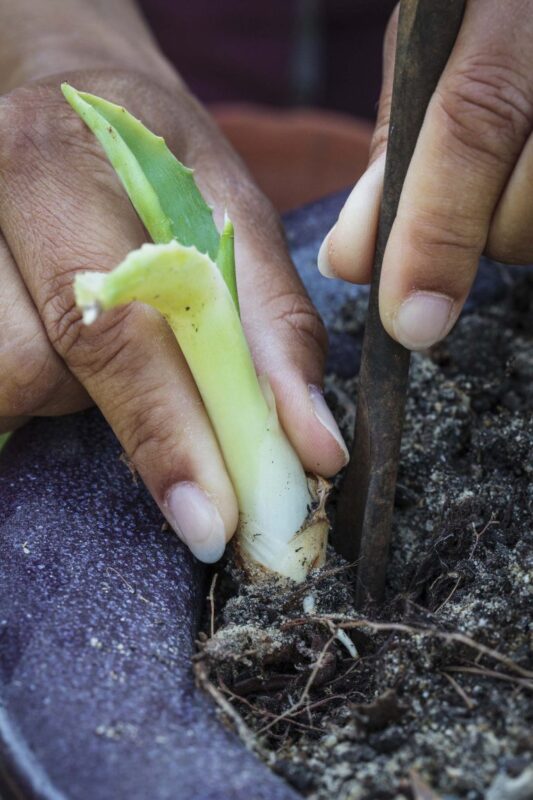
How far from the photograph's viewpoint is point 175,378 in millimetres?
813

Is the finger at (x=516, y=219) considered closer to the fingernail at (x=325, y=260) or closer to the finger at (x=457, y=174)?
the finger at (x=457, y=174)

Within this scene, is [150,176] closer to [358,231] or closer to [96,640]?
[358,231]

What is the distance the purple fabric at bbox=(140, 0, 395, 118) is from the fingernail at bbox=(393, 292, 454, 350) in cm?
159

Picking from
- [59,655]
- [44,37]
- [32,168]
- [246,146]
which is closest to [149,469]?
[59,655]

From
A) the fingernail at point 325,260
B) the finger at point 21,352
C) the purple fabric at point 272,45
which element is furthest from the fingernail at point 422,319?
the purple fabric at point 272,45

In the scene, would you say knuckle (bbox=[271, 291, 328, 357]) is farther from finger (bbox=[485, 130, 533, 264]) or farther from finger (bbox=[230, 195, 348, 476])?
finger (bbox=[485, 130, 533, 264])

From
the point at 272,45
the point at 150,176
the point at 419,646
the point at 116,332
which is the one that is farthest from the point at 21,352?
the point at 272,45

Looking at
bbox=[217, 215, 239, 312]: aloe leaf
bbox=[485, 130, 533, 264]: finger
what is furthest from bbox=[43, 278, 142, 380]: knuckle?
bbox=[485, 130, 533, 264]: finger

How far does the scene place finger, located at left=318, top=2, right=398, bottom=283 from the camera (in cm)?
75

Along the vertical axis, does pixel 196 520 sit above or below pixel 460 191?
below

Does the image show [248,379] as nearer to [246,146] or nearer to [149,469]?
[149,469]

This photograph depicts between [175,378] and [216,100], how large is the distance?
156 cm

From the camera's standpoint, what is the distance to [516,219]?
0.69 metres

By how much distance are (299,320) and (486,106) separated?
1.08 ft
